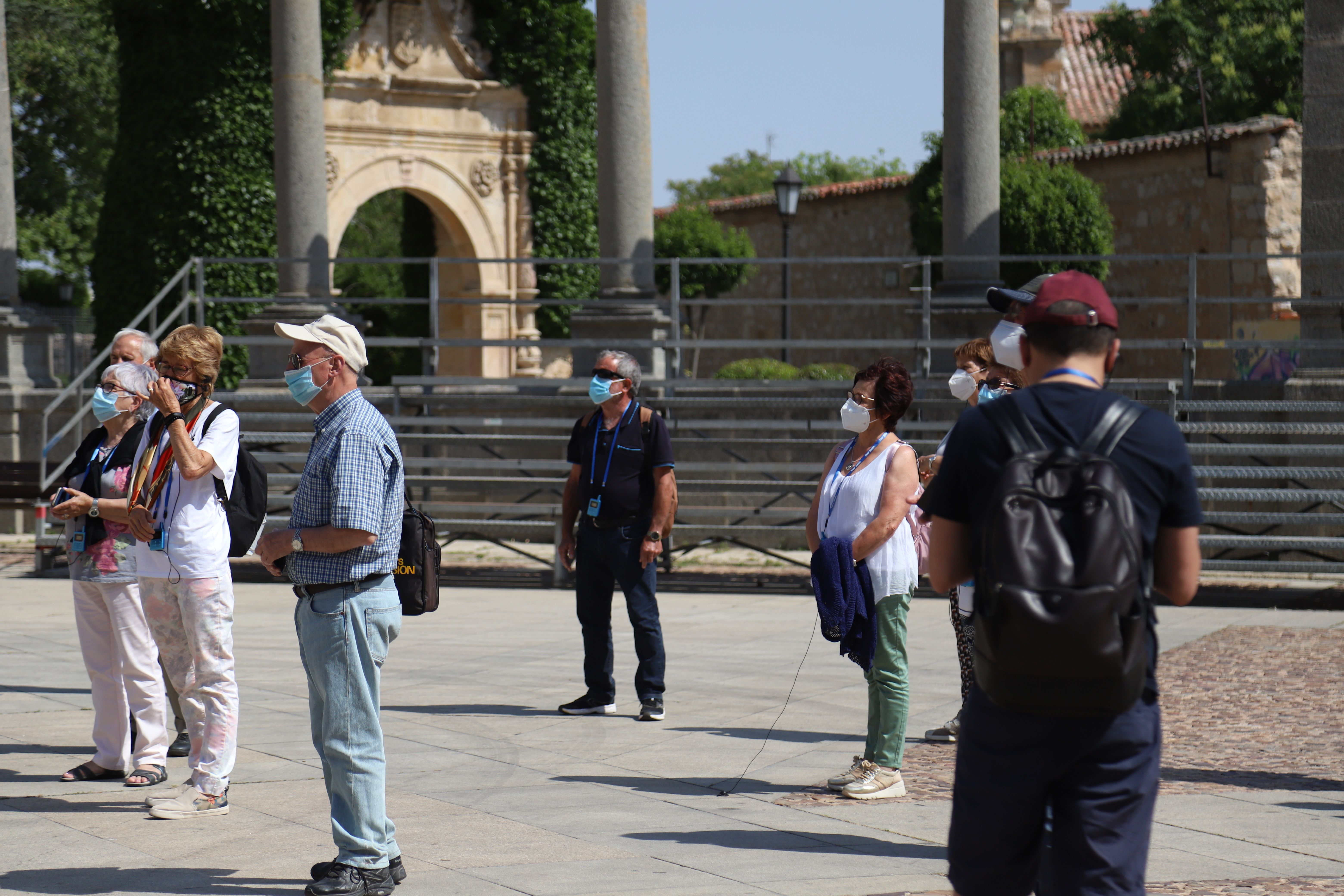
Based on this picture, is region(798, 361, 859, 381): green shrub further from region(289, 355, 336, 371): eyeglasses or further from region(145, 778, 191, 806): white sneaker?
region(289, 355, 336, 371): eyeglasses

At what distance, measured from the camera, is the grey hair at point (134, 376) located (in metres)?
6.36

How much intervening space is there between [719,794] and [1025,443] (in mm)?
3271

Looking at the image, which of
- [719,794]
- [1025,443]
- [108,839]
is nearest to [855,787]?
[719,794]

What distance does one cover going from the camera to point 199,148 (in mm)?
20641

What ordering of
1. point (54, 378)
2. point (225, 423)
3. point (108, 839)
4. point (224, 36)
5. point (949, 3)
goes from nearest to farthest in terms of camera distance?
point (108, 839) → point (225, 423) → point (949, 3) → point (54, 378) → point (224, 36)

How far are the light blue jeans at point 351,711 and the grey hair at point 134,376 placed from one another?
1952 mm

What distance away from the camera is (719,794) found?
6.10 m

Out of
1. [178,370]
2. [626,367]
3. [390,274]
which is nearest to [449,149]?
[626,367]

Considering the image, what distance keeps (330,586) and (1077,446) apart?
2530mm

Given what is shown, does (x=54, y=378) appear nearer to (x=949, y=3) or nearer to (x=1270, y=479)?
(x=949, y=3)

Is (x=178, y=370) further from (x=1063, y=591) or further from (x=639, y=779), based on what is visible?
(x=1063, y=591)

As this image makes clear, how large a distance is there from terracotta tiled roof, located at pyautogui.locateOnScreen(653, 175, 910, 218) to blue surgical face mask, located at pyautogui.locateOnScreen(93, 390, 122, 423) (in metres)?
21.6

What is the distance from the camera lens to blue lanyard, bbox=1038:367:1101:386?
3264 mm

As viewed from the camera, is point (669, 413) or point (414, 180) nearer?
point (669, 413)
